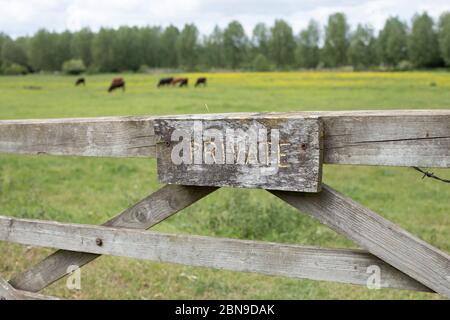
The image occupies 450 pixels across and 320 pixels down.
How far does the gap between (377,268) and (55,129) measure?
5.44 feet

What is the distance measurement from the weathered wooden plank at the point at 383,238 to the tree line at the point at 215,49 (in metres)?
78.6

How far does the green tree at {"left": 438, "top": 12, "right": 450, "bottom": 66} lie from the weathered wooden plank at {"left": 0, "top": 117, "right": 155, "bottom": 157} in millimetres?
62300

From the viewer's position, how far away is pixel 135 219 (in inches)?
104

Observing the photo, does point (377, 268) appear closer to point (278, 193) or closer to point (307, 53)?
point (278, 193)

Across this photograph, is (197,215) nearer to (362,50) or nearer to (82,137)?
(82,137)

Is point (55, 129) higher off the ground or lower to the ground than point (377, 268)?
higher

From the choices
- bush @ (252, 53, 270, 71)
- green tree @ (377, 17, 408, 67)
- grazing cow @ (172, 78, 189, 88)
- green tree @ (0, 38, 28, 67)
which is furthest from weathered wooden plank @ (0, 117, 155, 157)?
green tree @ (0, 38, 28, 67)

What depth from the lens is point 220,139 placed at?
2229 millimetres

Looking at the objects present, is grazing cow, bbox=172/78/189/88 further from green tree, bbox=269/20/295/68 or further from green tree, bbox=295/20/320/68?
green tree, bbox=269/20/295/68

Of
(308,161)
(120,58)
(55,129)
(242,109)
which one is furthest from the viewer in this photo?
(120,58)

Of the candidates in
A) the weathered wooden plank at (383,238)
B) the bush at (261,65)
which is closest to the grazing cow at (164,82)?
the bush at (261,65)

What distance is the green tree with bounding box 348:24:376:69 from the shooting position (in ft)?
269

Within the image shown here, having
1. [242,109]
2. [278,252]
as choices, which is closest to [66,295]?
[278,252]

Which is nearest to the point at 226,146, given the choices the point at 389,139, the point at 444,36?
the point at 389,139
